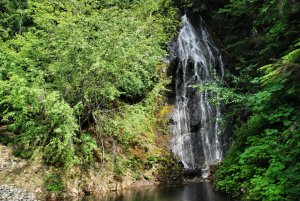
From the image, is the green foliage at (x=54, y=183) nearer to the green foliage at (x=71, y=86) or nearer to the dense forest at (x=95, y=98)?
the dense forest at (x=95, y=98)

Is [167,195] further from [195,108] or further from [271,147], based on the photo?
[195,108]

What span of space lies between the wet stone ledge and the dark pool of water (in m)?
2.18

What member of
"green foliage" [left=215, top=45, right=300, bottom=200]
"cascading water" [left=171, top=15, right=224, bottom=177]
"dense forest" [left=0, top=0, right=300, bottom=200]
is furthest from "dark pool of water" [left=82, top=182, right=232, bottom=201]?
"cascading water" [left=171, top=15, right=224, bottom=177]

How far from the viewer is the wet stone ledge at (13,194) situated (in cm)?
1207

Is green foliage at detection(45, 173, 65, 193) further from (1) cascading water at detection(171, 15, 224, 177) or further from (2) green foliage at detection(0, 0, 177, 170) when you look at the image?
(1) cascading water at detection(171, 15, 224, 177)

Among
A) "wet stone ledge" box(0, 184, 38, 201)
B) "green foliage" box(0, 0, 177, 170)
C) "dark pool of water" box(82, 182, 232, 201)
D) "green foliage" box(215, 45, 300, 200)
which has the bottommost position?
"dark pool of water" box(82, 182, 232, 201)

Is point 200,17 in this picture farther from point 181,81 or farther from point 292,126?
point 292,126

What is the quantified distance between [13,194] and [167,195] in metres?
6.10

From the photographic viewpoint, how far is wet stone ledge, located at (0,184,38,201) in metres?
12.1

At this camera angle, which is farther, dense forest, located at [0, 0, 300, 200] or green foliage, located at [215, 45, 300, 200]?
dense forest, located at [0, 0, 300, 200]

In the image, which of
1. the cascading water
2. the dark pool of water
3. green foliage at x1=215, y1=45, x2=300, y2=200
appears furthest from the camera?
the cascading water

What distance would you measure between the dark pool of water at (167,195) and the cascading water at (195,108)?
152 inches

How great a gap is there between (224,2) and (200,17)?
7.65 ft

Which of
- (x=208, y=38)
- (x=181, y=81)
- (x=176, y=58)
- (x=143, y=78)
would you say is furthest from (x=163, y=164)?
(x=208, y=38)
